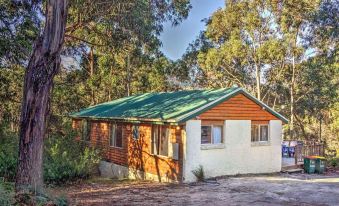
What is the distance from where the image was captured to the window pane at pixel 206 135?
584 inches

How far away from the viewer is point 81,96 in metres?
31.2

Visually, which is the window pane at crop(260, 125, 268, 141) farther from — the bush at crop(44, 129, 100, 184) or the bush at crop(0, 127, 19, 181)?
the bush at crop(0, 127, 19, 181)

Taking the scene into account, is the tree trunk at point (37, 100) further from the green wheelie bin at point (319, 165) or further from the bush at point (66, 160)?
the green wheelie bin at point (319, 165)

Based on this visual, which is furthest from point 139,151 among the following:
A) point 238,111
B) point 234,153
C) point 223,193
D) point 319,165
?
point 319,165

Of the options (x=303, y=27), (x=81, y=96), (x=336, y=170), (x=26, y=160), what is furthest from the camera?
(x=81, y=96)

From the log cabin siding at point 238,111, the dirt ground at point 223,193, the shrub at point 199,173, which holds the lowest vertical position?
the dirt ground at point 223,193

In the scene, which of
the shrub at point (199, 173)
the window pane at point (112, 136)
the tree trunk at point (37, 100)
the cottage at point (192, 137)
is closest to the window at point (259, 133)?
the cottage at point (192, 137)

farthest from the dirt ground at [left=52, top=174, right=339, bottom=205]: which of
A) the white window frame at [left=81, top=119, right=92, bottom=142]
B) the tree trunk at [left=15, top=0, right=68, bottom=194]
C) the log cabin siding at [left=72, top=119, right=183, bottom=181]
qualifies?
the white window frame at [left=81, top=119, right=92, bottom=142]

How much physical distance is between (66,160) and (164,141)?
167 inches

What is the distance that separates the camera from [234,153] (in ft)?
51.9

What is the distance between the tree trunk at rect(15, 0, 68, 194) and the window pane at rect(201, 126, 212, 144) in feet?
24.5

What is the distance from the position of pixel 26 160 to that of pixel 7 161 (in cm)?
633

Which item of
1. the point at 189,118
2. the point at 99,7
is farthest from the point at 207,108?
the point at 99,7

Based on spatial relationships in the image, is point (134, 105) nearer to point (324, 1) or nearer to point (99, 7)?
point (99, 7)
